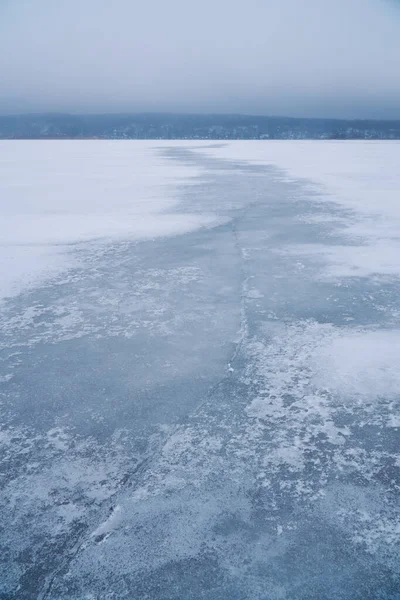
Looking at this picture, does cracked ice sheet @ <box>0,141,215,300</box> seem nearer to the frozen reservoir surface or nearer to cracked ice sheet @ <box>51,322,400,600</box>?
the frozen reservoir surface

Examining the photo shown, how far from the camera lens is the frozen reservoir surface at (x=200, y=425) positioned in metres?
1.59

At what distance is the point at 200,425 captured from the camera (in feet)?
7.73

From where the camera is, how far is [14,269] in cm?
504

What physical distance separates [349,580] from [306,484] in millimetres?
448

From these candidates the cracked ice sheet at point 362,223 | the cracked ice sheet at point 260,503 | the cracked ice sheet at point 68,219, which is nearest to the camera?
the cracked ice sheet at point 260,503

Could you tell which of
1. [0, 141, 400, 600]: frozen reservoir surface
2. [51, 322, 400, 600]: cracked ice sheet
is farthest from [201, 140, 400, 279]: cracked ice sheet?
[51, 322, 400, 600]: cracked ice sheet

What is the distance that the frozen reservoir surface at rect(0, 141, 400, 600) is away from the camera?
1595 mm

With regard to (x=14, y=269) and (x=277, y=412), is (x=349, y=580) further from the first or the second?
(x=14, y=269)

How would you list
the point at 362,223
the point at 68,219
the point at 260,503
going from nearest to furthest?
the point at 260,503
the point at 362,223
the point at 68,219

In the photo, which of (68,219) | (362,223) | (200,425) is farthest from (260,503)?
(68,219)

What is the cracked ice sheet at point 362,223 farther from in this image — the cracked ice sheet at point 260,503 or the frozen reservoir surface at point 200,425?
the cracked ice sheet at point 260,503

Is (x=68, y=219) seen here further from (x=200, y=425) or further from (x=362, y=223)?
(x=200, y=425)

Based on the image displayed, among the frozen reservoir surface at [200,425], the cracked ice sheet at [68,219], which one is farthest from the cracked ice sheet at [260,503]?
the cracked ice sheet at [68,219]

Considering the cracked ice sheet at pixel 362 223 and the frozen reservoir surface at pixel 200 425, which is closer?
the frozen reservoir surface at pixel 200 425
